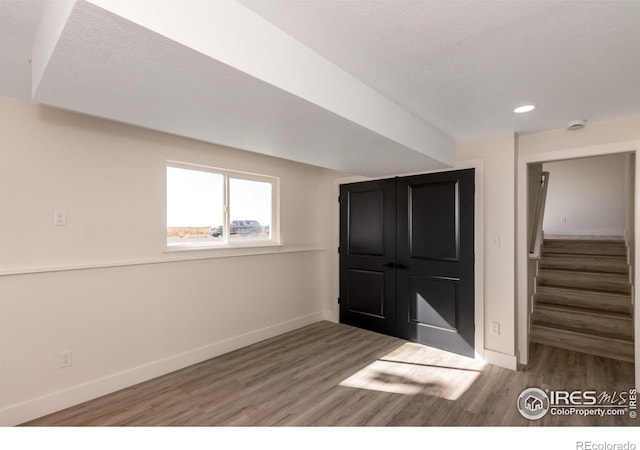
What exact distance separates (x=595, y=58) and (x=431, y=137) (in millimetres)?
1314

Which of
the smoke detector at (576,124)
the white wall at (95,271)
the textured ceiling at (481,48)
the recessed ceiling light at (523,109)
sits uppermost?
the textured ceiling at (481,48)

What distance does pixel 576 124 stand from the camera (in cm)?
281

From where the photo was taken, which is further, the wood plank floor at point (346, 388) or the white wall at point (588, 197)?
the white wall at point (588, 197)

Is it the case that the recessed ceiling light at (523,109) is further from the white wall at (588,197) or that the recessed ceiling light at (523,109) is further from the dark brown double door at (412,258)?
the white wall at (588,197)

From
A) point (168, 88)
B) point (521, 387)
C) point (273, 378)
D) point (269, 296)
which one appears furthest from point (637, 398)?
point (168, 88)

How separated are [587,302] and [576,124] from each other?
2311 millimetres

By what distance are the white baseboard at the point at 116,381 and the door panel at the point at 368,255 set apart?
119cm

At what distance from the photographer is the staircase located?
3.40 meters

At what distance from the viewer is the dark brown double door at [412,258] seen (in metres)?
3.38

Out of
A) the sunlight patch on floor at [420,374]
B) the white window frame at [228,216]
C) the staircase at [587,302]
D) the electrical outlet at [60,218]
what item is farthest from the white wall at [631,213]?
the electrical outlet at [60,218]

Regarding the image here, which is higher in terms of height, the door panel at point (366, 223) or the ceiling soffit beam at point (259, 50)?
the ceiling soffit beam at point (259, 50)

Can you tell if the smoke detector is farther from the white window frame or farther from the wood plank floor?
the white window frame

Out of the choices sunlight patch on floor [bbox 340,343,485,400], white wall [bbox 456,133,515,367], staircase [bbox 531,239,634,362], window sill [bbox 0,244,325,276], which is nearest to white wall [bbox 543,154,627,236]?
staircase [bbox 531,239,634,362]

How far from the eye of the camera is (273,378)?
9.36 ft
